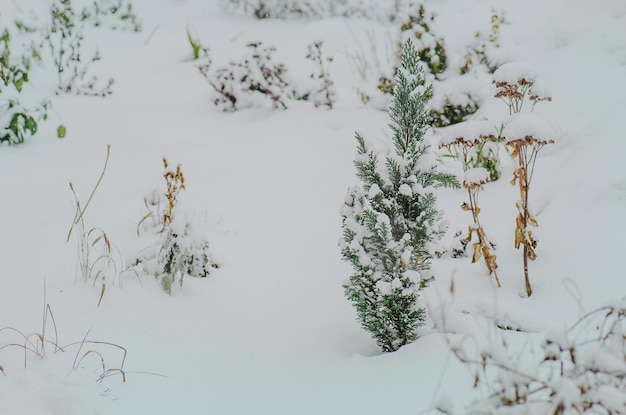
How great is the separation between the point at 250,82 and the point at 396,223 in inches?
131

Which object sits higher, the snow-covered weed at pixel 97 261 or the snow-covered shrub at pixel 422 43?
the snow-covered shrub at pixel 422 43

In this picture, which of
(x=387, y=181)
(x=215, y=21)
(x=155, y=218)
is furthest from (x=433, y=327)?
(x=215, y=21)

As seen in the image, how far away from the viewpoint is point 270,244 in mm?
3469

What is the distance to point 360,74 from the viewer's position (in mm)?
6395

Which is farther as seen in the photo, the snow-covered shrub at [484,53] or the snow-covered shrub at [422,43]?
the snow-covered shrub at [422,43]

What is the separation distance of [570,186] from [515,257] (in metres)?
0.66

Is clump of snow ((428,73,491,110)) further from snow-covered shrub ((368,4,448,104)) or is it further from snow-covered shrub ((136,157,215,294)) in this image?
snow-covered shrub ((136,157,215,294))

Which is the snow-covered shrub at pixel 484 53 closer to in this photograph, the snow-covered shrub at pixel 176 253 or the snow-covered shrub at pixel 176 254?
the snow-covered shrub at pixel 176 254

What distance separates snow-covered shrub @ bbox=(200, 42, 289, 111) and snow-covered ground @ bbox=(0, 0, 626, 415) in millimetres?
121

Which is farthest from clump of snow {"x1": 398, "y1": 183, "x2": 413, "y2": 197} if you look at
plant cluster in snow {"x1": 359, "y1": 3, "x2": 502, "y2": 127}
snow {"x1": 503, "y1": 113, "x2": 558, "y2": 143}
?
plant cluster in snow {"x1": 359, "y1": 3, "x2": 502, "y2": 127}

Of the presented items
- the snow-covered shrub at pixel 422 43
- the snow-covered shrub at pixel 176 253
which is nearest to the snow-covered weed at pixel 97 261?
the snow-covered shrub at pixel 176 253

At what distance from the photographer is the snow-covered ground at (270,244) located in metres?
2.20

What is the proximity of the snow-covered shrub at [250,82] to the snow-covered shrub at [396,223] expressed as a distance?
9.96ft

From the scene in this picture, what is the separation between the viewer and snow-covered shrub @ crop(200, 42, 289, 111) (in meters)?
5.35
